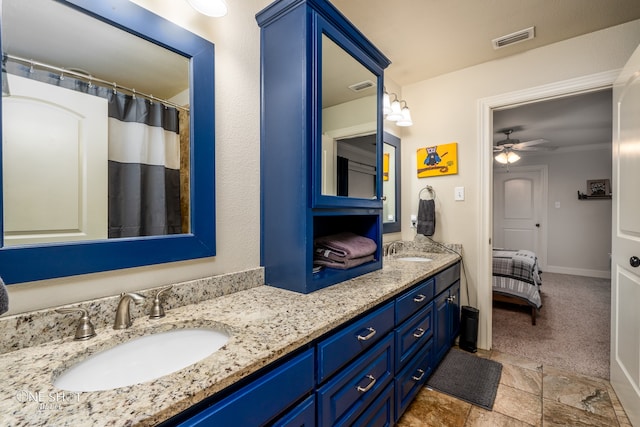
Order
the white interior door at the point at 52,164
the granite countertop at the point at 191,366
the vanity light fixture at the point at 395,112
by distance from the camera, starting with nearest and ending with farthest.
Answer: the granite countertop at the point at 191,366
the white interior door at the point at 52,164
the vanity light fixture at the point at 395,112

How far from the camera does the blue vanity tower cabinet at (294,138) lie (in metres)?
1.22

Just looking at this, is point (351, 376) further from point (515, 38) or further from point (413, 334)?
point (515, 38)

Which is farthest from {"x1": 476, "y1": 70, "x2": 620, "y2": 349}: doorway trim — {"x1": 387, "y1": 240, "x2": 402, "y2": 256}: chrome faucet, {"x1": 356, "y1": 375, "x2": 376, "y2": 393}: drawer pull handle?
{"x1": 356, "y1": 375, "x2": 376, "y2": 393}: drawer pull handle

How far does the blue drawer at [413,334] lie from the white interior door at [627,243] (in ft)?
3.24

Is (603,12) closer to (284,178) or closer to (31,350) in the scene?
(284,178)

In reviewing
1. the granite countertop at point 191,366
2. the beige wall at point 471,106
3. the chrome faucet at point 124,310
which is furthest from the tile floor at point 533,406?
the chrome faucet at point 124,310

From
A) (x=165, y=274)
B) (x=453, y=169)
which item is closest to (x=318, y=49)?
(x=165, y=274)

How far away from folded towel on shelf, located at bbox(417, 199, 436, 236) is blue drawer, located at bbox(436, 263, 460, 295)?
36 centimetres

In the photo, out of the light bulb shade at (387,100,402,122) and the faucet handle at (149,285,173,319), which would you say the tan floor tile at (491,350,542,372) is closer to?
the light bulb shade at (387,100,402,122)

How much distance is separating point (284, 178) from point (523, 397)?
1984 mm

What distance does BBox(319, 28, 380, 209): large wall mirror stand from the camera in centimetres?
133

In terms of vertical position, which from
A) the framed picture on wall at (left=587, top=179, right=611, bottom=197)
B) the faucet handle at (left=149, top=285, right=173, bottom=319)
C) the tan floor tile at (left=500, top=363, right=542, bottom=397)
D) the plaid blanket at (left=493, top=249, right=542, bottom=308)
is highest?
the framed picture on wall at (left=587, top=179, right=611, bottom=197)

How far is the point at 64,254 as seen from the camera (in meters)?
0.82

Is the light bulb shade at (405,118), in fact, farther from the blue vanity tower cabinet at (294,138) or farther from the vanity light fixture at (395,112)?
the blue vanity tower cabinet at (294,138)
